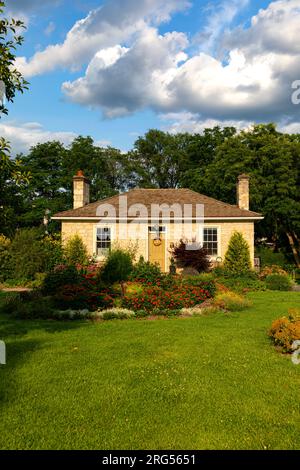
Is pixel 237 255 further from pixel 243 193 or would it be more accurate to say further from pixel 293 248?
pixel 293 248

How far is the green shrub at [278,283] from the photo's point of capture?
15883 mm

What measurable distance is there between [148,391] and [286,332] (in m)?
3.27

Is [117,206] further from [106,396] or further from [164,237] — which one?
[106,396]

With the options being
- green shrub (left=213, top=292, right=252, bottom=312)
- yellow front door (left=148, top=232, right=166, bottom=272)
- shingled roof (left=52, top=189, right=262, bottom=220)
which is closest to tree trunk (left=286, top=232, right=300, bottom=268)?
shingled roof (left=52, top=189, right=262, bottom=220)

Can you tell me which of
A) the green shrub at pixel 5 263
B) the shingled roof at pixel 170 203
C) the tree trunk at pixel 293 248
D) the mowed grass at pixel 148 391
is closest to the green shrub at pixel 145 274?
the shingled roof at pixel 170 203

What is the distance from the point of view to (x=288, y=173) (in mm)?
24203

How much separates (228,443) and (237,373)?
1931 mm

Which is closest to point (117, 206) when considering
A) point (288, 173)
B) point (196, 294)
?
point (196, 294)

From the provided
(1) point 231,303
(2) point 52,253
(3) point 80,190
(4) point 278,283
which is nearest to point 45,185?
(3) point 80,190

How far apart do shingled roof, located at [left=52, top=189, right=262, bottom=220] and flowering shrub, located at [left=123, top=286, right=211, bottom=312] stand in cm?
818

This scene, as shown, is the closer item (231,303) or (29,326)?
(29,326)

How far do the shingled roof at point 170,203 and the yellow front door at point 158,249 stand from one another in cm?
152

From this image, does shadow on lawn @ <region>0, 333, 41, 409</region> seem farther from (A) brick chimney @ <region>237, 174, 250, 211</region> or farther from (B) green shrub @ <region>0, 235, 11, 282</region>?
(A) brick chimney @ <region>237, 174, 250, 211</region>

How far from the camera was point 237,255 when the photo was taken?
18.8 meters
